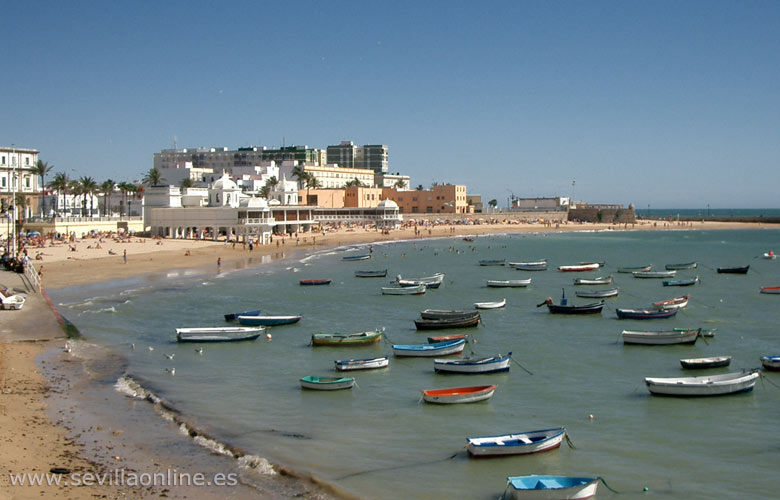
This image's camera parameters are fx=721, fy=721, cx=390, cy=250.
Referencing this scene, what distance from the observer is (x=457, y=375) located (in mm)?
33688

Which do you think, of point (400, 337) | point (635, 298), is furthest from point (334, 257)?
point (400, 337)

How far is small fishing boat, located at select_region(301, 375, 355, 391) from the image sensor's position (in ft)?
99.9

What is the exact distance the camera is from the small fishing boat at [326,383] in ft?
99.9

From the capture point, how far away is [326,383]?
30453 millimetres

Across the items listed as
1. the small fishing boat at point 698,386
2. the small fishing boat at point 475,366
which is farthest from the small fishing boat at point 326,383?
the small fishing boat at point 698,386

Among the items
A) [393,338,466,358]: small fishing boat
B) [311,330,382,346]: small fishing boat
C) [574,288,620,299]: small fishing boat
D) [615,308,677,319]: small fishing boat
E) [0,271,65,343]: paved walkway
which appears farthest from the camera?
[574,288,620,299]: small fishing boat

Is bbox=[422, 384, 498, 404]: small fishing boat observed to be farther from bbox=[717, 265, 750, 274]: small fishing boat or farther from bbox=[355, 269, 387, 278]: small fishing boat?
bbox=[717, 265, 750, 274]: small fishing boat

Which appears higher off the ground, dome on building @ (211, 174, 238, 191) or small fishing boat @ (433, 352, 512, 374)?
dome on building @ (211, 174, 238, 191)

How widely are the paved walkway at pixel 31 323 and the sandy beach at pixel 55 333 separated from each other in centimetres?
5

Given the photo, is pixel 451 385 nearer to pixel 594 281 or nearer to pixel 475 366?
pixel 475 366

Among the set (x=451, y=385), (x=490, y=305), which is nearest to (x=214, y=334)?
(x=451, y=385)

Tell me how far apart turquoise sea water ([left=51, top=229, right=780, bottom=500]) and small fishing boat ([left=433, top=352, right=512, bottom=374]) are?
43 cm

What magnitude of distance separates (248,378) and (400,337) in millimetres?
12215

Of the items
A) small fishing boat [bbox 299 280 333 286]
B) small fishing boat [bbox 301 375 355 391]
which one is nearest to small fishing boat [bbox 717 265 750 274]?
small fishing boat [bbox 299 280 333 286]
